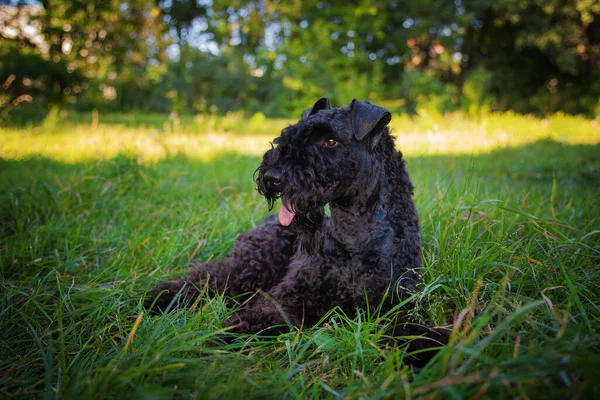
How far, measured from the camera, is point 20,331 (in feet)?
6.26

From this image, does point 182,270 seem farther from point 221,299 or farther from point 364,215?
point 364,215

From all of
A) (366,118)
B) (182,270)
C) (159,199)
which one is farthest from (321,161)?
(159,199)

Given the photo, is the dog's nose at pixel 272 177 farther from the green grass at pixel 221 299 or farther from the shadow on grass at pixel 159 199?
the shadow on grass at pixel 159 199

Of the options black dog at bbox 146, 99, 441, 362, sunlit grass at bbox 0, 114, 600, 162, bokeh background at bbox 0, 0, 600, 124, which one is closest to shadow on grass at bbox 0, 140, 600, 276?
sunlit grass at bbox 0, 114, 600, 162

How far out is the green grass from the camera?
1.30 m

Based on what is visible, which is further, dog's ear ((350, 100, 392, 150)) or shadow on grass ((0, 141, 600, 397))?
dog's ear ((350, 100, 392, 150))

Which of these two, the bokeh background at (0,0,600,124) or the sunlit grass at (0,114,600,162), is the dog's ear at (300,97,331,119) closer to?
the sunlit grass at (0,114,600,162)

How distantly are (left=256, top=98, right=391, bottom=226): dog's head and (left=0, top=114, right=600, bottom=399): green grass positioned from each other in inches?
25.7

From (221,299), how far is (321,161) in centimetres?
111

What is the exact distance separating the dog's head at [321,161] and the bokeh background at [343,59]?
Result: 1158 centimetres

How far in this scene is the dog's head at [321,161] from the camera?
183 centimetres

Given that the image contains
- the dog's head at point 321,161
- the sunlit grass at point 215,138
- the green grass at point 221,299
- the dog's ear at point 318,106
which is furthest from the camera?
the sunlit grass at point 215,138

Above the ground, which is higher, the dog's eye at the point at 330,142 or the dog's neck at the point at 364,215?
the dog's eye at the point at 330,142

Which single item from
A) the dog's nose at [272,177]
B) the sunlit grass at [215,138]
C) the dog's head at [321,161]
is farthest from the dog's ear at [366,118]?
the sunlit grass at [215,138]
